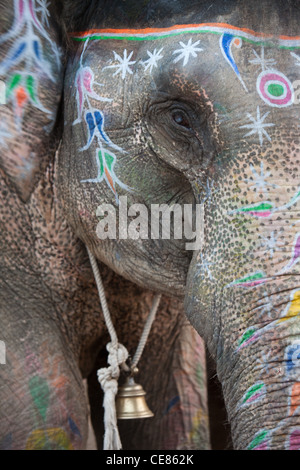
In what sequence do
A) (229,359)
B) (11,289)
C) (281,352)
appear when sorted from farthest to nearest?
(11,289) → (229,359) → (281,352)

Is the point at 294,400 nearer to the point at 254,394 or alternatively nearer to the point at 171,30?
the point at 254,394

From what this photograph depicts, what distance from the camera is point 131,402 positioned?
2189mm

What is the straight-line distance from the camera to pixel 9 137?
6.63 ft

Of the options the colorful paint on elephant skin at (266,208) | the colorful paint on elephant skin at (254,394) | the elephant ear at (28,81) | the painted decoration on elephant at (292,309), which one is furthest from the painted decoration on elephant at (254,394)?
the elephant ear at (28,81)

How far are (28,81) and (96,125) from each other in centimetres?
19

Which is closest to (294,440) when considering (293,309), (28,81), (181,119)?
(293,309)

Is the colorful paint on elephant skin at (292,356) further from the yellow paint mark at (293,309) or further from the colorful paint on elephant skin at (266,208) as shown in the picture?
the colorful paint on elephant skin at (266,208)

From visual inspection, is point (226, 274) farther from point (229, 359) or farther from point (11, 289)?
point (11, 289)

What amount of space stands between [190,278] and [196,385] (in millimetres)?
876

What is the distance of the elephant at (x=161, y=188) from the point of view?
1.61m

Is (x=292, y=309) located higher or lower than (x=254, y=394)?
higher

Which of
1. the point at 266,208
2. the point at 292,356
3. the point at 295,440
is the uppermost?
the point at 266,208

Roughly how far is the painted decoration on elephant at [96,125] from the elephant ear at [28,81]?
8 cm

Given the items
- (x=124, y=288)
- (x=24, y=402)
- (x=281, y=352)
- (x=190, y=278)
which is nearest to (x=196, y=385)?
(x=124, y=288)
